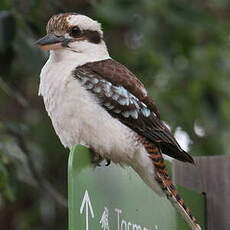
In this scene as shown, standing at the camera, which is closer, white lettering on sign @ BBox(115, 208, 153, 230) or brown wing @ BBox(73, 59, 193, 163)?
white lettering on sign @ BBox(115, 208, 153, 230)

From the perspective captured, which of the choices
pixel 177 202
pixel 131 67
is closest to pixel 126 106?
pixel 177 202

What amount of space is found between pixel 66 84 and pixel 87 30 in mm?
396

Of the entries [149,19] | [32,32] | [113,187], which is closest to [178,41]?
[149,19]

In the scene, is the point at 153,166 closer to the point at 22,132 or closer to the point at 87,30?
the point at 87,30

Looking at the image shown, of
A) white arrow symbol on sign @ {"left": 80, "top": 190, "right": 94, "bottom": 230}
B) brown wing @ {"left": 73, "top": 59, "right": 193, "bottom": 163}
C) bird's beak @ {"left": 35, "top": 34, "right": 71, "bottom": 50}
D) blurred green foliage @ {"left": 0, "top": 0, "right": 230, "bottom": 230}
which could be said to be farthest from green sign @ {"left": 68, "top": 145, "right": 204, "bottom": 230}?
blurred green foliage @ {"left": 0, "top": 0, "right": 230, "bottom": 230}

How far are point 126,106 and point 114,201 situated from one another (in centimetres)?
67

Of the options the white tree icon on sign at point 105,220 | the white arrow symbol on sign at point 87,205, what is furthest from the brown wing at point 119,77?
the white arrow symbol on sign at point 87,205

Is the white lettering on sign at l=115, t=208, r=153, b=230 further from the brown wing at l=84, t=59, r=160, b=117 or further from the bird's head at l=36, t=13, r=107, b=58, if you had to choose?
the bird's head at l=36, t=13, r=107, b=58

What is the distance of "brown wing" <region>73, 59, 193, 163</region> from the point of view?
3.40 meters

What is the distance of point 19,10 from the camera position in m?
4.31

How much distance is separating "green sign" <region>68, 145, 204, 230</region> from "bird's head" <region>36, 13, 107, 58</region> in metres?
0.61

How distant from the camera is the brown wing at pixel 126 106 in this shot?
3404 millimetres

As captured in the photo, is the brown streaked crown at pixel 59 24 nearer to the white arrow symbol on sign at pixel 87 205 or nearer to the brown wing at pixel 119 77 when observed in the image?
the brown wing at pixel 119 77

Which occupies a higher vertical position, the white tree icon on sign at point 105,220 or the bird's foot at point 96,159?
the bird's foot at point 96,159
